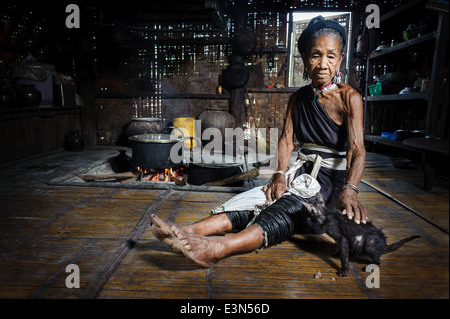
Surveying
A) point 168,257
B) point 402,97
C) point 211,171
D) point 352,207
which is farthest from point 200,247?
point 402,97

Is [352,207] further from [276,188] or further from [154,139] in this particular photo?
[154,139]

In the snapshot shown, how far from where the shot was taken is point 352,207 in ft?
6.29

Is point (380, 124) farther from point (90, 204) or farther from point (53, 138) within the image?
point (53, 138)

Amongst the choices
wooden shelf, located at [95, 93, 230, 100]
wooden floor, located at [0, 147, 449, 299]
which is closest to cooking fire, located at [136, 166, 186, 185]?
wooden floor, located at [0, 147, 449, 299]

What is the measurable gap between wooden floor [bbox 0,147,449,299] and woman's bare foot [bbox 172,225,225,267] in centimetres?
12

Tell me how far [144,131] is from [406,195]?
5.53 metres

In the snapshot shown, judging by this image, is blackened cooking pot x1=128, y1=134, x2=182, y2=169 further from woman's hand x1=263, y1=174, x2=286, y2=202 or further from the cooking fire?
woman's hand x1=263, y1=174, x2=286, y2=202

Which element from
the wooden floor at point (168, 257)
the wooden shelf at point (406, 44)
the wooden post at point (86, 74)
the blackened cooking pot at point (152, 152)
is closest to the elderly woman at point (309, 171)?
the wooden floor at point (168, 257)

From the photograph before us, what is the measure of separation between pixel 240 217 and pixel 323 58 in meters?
1.38

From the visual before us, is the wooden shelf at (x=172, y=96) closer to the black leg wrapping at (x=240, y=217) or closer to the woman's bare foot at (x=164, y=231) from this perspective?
the black leg wrapping at (x=240, y=217)

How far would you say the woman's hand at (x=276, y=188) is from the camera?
2387 millimetres

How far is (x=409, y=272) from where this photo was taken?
1889 mm

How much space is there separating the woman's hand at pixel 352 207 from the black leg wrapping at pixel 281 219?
0.34 m
